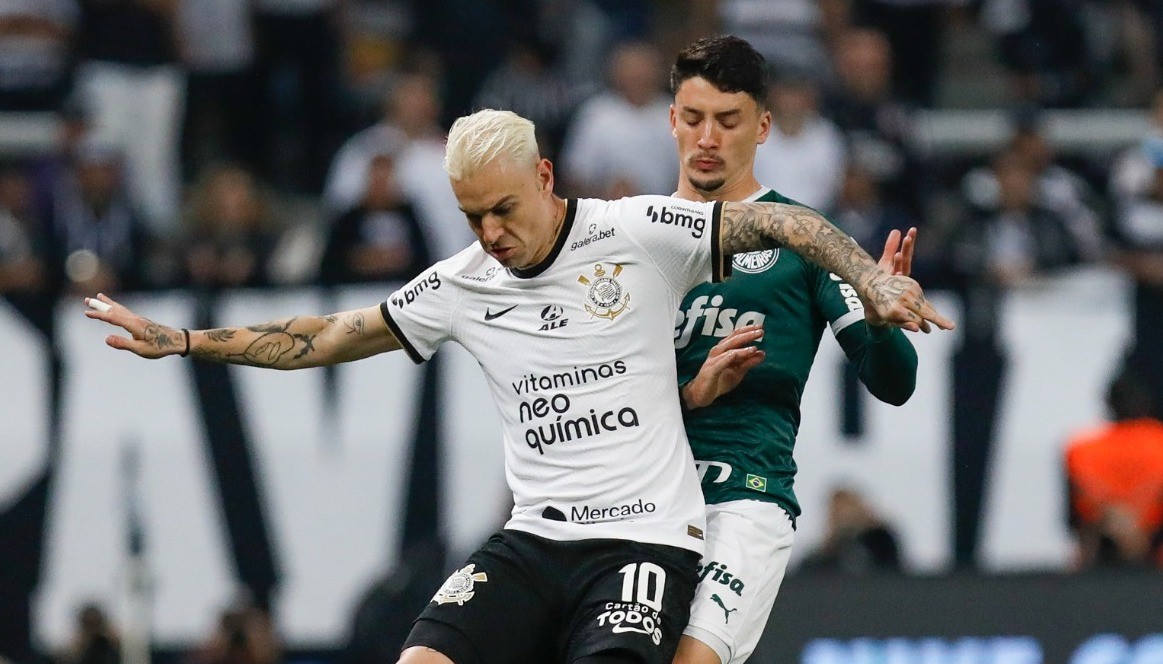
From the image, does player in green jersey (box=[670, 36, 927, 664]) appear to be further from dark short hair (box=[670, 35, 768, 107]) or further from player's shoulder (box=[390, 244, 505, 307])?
player's shoulder (box=[390, 244, 505, 307])

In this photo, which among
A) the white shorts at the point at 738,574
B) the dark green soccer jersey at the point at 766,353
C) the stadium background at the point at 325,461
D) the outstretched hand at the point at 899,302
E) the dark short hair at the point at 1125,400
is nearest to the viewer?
the outstretched hand at the point at 899,302

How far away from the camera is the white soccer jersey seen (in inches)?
249

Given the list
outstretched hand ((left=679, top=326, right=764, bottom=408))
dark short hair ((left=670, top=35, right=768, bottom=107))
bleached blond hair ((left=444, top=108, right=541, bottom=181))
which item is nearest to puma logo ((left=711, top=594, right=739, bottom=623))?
outstretched hand ((left=679, top=326, right=764, bottom=408))

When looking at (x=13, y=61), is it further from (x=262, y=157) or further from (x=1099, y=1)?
(x=1099, y=1)

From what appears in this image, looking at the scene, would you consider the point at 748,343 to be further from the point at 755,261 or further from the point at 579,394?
the point at 579,394

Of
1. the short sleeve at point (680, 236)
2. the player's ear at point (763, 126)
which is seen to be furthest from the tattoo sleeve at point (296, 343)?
the player's ear at point (763, 126)

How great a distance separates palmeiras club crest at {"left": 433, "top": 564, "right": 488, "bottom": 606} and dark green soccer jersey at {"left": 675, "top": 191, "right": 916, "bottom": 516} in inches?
33.2

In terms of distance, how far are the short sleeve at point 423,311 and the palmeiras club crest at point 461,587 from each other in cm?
75

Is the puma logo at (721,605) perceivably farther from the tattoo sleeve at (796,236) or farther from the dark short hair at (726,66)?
the dark short hair at (726,66)

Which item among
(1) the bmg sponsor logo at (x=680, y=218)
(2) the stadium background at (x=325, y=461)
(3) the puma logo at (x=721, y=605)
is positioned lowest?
(2) the stadium background at (x=325, y=461)

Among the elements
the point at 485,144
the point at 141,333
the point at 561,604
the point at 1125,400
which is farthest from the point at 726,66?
the point at 1125,400

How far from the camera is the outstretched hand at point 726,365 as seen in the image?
632 centimetres

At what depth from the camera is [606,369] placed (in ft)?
20.8

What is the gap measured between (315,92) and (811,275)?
913 cm
